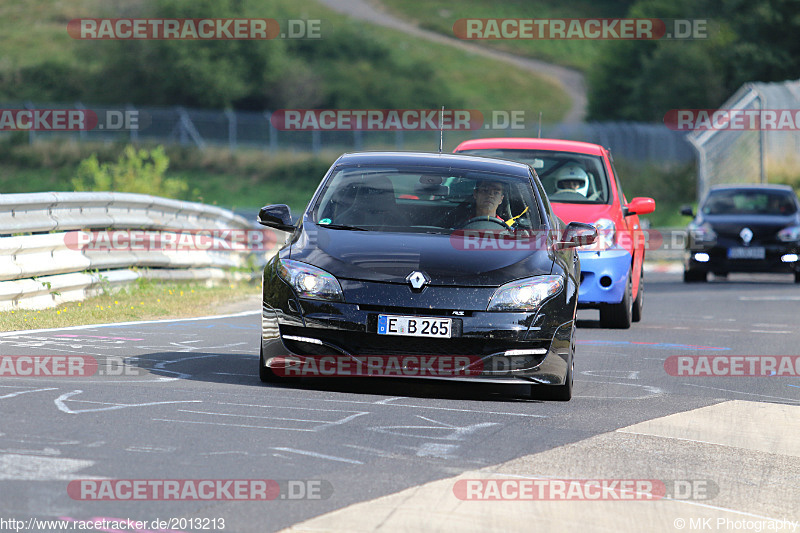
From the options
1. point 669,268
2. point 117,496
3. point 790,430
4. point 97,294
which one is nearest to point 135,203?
point 97,294

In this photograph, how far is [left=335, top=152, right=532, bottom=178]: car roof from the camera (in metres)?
10.1

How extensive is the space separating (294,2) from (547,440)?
10125cm

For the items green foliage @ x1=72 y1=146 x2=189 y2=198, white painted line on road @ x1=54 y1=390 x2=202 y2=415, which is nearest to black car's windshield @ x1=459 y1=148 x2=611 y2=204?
white painted line on road @ x1=54 y1=390 x2=202 y2=415

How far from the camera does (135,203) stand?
16016 mm

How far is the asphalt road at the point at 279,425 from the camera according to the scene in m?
6.05

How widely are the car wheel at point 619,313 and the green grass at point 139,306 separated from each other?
406cm

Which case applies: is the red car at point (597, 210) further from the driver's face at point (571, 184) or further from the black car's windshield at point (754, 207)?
the black car's windshield at point (754, 207)

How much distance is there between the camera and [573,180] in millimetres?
14703

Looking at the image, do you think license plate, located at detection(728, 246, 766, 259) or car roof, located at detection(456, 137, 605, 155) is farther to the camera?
license plate, located at detection(728, 246, 766, 259)

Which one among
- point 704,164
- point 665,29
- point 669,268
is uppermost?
point 665,29

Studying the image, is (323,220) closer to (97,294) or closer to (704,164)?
(97,294)

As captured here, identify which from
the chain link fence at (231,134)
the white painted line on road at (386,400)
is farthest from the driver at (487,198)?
the chain link fence at (231,134)

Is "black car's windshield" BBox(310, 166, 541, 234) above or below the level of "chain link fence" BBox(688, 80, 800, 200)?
below

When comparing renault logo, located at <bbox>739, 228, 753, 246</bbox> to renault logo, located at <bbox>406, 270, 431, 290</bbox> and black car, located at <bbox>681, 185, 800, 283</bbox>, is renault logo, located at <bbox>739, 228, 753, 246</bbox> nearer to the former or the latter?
black car, located at <bbox>681, 185, 800, 283</bbox>
